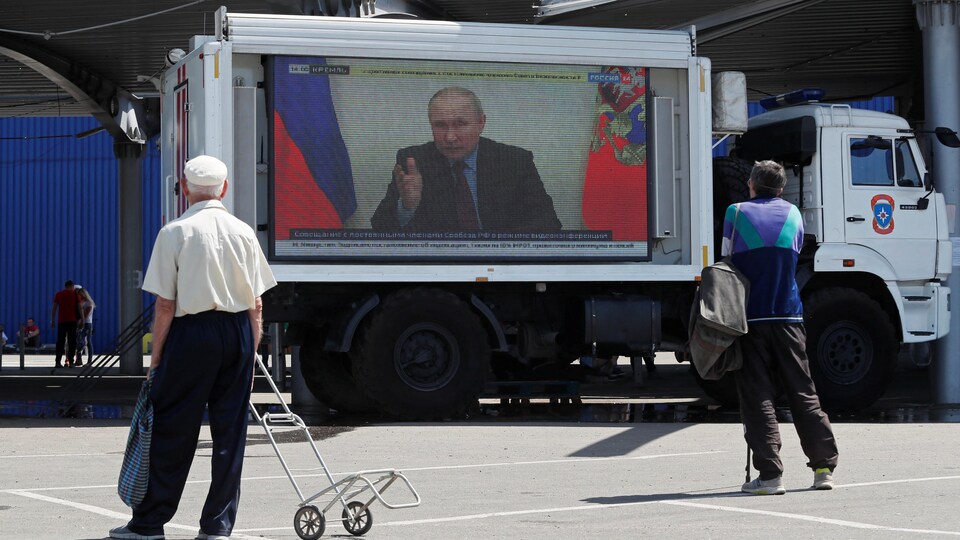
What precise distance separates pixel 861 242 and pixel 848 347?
3.50ft

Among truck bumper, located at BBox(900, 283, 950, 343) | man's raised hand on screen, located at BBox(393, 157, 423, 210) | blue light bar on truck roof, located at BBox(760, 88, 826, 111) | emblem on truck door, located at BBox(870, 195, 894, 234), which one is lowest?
truck bumper, located at BBox(900, 283, 950, 343)

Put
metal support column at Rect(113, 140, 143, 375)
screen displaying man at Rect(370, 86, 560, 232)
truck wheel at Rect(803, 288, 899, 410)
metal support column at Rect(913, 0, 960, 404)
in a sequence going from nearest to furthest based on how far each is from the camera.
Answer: screen displaying man at Rect(370, 86, 560, 232)
truck wheel at Rect(803, 288, 899, 410)
metal support column at Rect(913, 0, 960, 404)
metal support column at Rect(113, 140, 143, 375)

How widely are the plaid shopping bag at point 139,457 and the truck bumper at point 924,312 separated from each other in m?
10.2

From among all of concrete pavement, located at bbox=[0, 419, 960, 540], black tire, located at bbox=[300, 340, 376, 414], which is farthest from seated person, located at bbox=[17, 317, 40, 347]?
concrete pavement, located at bbox=[0, 419, 960, 540]

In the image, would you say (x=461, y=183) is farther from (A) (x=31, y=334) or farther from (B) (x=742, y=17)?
(A) (x=31, y=334)

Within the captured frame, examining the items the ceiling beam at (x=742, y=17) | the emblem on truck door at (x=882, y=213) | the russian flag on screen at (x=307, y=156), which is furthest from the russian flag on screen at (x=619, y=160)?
the ceiling beam at (x=742, y=17)

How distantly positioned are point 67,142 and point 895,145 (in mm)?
29566

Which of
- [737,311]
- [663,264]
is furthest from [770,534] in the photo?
[663,264]

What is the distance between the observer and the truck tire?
43.1 ft

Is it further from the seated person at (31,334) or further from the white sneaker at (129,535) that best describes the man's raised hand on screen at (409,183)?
the seated person at (31,334)

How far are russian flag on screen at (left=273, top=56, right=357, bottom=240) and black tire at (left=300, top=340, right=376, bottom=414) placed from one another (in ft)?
6.65

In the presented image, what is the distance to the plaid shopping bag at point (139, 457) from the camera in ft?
20.1

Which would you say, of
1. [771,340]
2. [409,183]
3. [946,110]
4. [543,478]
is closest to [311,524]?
[543,478]

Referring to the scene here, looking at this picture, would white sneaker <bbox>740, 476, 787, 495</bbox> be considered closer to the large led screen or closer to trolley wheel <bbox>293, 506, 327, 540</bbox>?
→ trolley wheel <bbox>293, 506, 327, 540</bbox>
